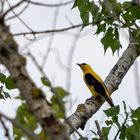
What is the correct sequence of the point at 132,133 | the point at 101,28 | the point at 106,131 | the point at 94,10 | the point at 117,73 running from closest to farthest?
the point at 132,133 < the point at 106,131 < the point at 94,10 < the point at 101,28 < the point at 117,73

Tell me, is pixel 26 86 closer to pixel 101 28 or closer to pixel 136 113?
pixel 136 113

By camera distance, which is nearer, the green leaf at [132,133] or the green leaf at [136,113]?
the green leaf at [132,133]

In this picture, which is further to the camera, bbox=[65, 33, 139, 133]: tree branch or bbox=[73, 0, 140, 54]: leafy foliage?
bbox=[65, 33, 139, 133]: tree branch

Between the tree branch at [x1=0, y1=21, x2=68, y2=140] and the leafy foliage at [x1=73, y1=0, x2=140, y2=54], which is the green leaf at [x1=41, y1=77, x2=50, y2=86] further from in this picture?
the leafy foliage at [x1=73, y1=0, x2=140, y2=54]

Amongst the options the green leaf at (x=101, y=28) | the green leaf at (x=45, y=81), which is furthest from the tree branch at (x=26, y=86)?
the green leaf at (x=101, y=28)

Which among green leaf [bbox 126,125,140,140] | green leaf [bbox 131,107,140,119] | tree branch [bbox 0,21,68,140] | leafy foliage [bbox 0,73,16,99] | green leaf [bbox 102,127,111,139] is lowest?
tree branch [bbox 0,21,68,140]

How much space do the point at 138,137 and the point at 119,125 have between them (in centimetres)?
26

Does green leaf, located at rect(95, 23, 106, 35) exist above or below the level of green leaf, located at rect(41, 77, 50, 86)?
above

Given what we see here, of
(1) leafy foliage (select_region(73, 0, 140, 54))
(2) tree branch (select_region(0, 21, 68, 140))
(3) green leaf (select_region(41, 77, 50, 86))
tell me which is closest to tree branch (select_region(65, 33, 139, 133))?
(1) leafy foliage (select_region(73, 0, 140, 54))

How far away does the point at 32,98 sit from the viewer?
7.22 feet

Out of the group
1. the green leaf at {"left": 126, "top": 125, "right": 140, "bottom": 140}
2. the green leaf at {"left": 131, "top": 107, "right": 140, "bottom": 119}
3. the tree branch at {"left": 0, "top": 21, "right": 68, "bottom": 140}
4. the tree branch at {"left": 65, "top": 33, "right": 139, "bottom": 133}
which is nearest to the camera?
the tree branch at {"left": 0, "top": 21, "right": 68, "bottom": 140}

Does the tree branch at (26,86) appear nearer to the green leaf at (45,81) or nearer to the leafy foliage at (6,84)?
the green leaf at (45,81)

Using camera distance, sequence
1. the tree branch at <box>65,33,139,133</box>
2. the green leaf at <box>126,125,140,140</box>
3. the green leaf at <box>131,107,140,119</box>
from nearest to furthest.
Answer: the green leaf at <box>126,125,140,140</box> < the green leaf at <box>131,107,140,119</box> < the tree branch at <box>65,33,139,133</box>

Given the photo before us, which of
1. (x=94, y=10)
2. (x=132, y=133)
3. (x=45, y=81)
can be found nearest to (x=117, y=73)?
(x=94, y=10)
